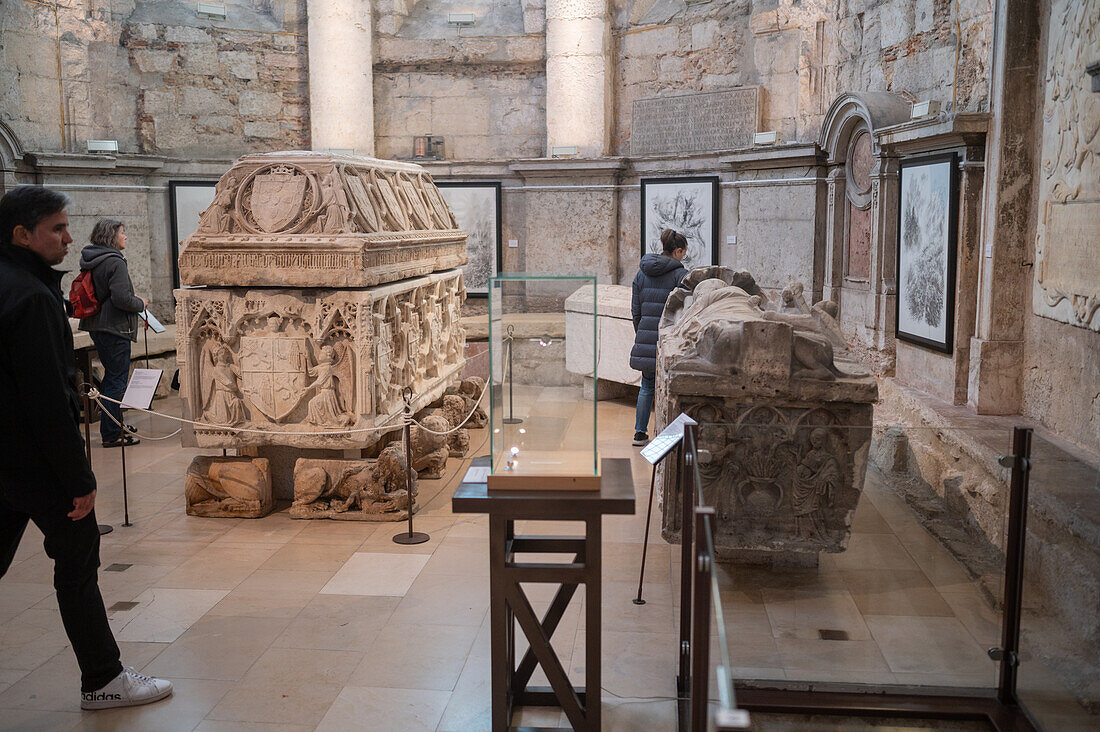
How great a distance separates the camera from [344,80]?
40.8ft

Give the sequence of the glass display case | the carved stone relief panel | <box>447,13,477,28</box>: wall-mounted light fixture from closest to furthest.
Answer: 1. the glass display case
2. the carved stone relief panel
3. <box>447,13,477,28</box>: wall-mounted light fixture

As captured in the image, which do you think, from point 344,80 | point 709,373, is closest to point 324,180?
point 709,373

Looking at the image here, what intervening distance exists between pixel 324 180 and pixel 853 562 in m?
4.07

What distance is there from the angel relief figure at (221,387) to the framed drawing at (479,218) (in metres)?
6.77

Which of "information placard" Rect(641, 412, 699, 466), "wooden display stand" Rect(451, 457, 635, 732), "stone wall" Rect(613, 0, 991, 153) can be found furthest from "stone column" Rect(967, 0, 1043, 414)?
"wooden display stand" Rect(451, 457, 635, 732)

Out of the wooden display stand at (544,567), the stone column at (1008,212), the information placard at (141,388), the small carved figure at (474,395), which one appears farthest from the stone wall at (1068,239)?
the information placard at (141,388)

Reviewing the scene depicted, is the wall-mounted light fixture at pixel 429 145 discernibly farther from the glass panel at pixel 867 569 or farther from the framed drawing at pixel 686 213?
the glass panel at pixel 867 569

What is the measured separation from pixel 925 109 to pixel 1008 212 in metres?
1.34

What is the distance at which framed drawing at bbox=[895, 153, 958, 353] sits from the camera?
7035mm

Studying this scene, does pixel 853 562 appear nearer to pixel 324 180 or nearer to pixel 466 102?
pixel 324 180

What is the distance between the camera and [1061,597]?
337cm

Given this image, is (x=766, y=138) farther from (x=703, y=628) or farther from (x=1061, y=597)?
(x=703, y=628)

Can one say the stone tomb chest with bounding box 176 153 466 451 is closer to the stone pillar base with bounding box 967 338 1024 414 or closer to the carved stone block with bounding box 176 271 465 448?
the carved stone block with bounding box 176 271 465 448

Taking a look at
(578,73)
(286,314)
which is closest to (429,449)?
(286,314)
